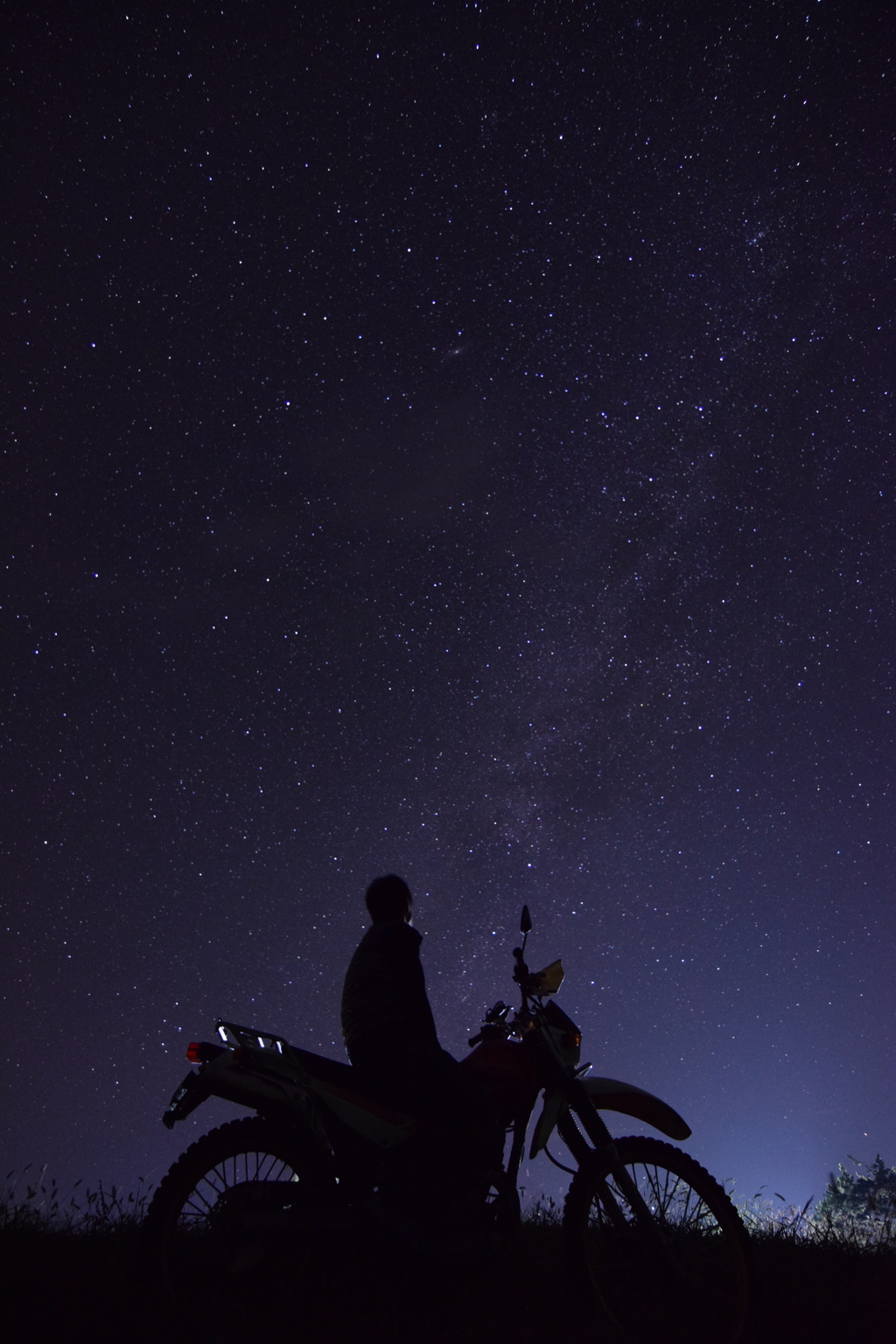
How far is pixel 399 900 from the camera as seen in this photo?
385 centimetres

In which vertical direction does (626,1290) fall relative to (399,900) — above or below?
below

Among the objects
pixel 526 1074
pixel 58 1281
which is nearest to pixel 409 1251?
pixel 526 1074

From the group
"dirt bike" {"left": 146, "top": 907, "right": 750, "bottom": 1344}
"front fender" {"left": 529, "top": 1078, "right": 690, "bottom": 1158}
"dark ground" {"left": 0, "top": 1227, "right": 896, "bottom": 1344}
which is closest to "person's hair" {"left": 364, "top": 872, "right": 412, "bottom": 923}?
"dirt bike" {"left": 146, "top": 907, "right": 750, "bottom": 1344}

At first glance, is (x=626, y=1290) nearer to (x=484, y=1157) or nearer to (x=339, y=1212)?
(x=484, y=1157)

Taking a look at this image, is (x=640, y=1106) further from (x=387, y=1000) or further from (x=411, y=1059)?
(x=387, y=1000)

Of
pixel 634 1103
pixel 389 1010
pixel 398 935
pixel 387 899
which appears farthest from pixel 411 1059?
pixel 634 1103

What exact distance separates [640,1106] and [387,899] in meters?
1.62

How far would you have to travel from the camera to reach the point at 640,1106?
3535 mm

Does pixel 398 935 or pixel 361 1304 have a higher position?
pixel 398 935

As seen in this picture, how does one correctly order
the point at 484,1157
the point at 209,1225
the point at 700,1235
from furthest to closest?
the point at 700,1235
the point at 484,1157
the point at 209,1225

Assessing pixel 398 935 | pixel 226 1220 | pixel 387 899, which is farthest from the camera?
pixel 387 899

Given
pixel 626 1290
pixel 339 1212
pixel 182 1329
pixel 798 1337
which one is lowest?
pixel 798 1337

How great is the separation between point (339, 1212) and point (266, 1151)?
38cm

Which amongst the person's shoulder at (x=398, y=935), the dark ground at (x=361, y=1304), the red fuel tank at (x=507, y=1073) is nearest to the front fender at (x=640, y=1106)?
the red fuel tank at (x=507, y=1073)
